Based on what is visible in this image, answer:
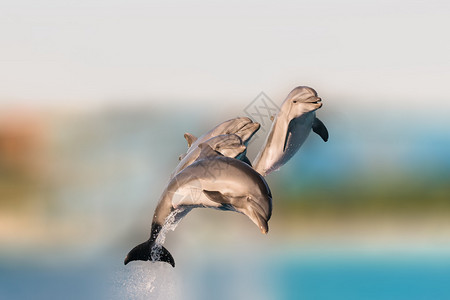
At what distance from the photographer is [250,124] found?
9.76 m

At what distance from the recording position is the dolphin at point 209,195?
748 cm

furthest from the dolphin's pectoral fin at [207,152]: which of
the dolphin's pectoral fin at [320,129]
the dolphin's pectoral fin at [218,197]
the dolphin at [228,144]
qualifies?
the dolphin's pectoral fin at [320,129]

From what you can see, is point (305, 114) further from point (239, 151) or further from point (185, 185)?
point (185, 185)

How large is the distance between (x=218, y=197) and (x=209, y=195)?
0.44 ft

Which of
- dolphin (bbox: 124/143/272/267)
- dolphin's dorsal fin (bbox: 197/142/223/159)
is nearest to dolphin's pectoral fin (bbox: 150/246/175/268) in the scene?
dolphin (bbox: 124/143/272/267)

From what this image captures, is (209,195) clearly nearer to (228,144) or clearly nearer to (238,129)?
(228,144)

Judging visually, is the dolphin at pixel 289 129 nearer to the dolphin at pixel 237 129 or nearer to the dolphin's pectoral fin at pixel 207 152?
the dolphin at pixel 237 129

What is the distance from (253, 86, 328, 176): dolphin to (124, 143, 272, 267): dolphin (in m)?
1.94

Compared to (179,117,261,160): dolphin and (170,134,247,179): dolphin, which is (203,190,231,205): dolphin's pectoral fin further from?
(179,117,261,160): dolphin

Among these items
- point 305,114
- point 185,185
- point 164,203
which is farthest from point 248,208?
point 305,114

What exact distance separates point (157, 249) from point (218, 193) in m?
2.06

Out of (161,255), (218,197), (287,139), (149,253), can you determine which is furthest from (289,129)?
(149,253)

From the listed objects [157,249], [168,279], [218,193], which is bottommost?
[168,279]

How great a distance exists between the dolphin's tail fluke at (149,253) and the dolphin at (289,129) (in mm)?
2239
